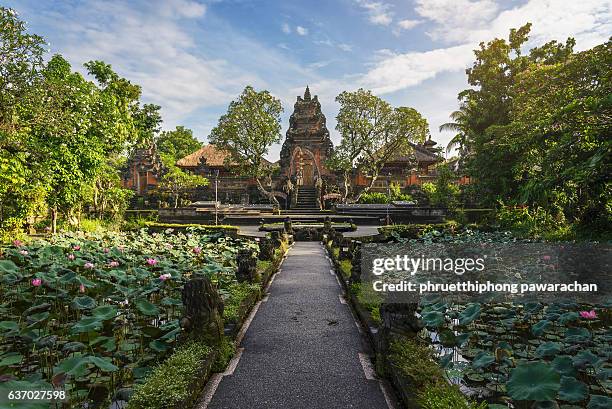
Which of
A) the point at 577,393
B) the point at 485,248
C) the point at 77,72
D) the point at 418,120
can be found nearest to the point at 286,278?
the point at 485,248

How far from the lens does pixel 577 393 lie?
265 centimetres

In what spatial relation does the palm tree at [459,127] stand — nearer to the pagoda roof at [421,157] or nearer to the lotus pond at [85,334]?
the pagoda roof at [421,157]

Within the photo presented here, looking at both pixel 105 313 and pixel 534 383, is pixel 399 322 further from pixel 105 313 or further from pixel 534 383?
pixel 105 313

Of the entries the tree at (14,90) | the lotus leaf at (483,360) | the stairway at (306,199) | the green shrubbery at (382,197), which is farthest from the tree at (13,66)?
the green shrubbery at (382,197)

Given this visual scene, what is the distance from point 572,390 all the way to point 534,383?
39cm

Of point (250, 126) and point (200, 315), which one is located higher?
point (250, 126)

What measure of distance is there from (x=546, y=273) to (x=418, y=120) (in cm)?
2097

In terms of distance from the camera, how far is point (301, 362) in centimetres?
432

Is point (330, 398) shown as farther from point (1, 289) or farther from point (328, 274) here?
point (1, 289)

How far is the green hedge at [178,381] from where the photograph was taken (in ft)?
9.76

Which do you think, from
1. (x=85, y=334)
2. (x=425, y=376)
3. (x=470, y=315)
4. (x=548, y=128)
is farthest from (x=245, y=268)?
(x=548, y=128)

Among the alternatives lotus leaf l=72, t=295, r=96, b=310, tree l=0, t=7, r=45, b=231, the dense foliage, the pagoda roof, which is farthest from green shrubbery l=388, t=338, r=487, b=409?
the pagoda roof

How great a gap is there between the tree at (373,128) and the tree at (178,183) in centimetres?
1133

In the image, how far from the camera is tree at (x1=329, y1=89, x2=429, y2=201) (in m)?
26.6
